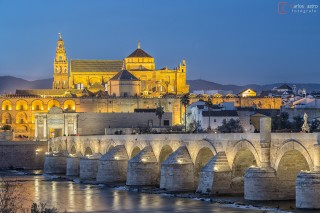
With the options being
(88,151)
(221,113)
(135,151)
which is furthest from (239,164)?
(221,113)

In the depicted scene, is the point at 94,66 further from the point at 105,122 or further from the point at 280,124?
the point at 280,124

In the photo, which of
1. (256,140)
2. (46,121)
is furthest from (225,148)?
(46,121)

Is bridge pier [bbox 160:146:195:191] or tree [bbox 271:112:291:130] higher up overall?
tree [bbox 271:112:291:130]

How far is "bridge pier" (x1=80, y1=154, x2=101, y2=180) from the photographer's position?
2614 inches

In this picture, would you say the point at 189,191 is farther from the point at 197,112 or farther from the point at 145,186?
the point at 197,112

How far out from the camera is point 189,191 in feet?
156

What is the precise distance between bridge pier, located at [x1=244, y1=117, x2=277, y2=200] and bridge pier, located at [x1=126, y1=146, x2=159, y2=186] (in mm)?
15493

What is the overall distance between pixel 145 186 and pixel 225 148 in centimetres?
1105

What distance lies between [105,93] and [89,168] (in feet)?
244

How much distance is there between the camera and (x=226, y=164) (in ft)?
142

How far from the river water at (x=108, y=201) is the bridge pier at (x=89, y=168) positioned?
6.87 meters

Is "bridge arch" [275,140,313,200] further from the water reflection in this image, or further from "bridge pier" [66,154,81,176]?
"bridge pier" [66,154,81,176]

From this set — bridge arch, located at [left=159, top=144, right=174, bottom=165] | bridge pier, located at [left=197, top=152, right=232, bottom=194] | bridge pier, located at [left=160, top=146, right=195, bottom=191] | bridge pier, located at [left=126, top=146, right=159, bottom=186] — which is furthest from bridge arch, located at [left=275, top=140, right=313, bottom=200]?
bridge pier, located at [left=126, top=146, right=159, bottom=186]

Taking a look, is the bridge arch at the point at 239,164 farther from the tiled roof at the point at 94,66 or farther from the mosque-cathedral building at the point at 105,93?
the tiled roof at the point at 94,66
